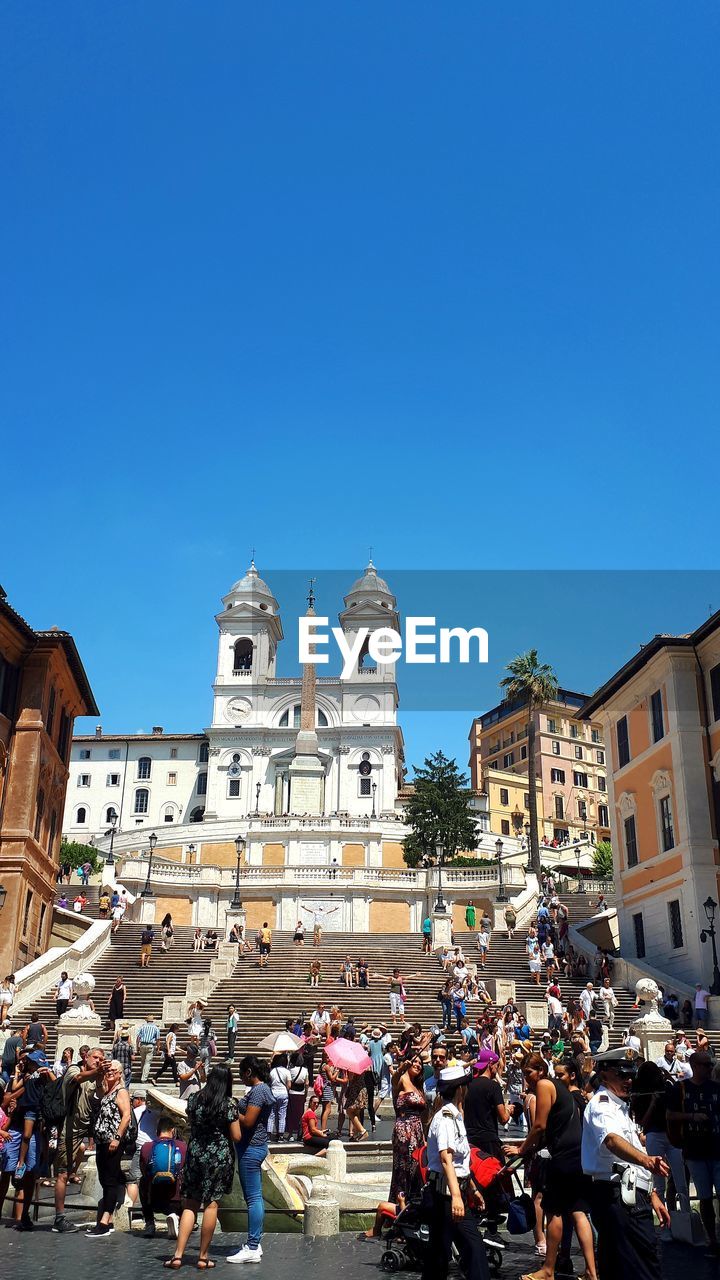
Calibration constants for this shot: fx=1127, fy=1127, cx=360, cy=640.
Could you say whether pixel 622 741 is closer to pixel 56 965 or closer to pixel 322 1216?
pixel 56 965

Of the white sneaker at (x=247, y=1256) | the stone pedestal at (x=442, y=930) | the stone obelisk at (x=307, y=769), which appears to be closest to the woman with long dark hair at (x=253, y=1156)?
the white sneaker at (x=247, y=1256)

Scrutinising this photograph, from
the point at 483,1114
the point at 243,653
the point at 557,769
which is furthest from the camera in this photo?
the point at 243,653

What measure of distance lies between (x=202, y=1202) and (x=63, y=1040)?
14.1 metres

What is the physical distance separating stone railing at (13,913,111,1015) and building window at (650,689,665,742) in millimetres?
17367

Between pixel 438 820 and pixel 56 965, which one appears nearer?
pixel 56 965

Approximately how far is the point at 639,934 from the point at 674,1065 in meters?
17.8

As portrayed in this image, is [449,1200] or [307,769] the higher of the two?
[307,769]

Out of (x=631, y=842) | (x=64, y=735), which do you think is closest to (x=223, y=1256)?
(x=631, y=842)

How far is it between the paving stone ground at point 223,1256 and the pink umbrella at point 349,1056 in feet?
13.6

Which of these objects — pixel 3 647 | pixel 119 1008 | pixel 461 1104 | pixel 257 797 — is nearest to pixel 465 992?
pixel 119 1008

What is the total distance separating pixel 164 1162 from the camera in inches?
415

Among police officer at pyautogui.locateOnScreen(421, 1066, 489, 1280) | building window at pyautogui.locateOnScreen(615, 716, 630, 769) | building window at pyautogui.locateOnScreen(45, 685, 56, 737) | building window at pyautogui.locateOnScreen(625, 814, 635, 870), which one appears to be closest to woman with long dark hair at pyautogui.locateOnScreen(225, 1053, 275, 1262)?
police officer at pyautogui.locateOnScreen(421, 1066, 489, 1280)

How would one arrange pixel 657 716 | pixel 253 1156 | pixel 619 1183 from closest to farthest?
pixel 619 1183 < pixel 253 1156 < pixel 657 716

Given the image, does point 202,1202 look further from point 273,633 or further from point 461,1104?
point 273,633
